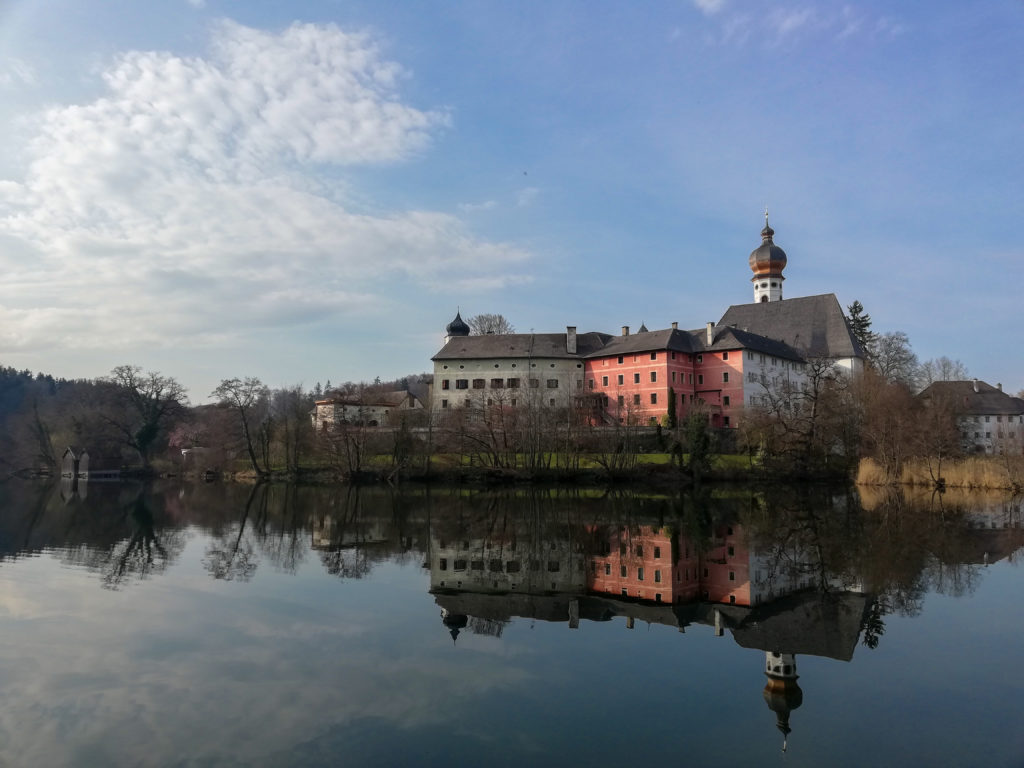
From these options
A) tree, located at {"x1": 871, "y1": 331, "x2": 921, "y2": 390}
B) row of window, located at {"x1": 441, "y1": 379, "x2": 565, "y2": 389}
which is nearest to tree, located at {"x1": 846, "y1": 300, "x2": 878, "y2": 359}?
tree, located at {"x1": 871, "y1": 331, "x2": 921, "y2": 390}

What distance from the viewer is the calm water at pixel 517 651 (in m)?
6.79

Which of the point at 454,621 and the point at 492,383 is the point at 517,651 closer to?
the point at 454,621

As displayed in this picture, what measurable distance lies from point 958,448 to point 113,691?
46215mm

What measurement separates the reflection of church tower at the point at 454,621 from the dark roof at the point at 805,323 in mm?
62293

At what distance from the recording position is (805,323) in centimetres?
7000

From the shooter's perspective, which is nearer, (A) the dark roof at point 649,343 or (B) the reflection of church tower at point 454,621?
(B) the reflection of church tower at point 454,621

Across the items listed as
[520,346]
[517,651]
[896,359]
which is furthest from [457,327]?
[517,651]

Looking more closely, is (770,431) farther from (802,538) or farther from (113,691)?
(113,691)

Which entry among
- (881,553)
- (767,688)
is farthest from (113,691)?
(881,553)

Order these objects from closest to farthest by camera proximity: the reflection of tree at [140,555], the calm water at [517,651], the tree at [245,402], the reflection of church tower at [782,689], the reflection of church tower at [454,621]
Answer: the calm water at [517,651]
the reflection of church tower at [782,689]
the reflection of church tower at [454,621]
the reflection of tree at [140,555]
the tree at [245,402]

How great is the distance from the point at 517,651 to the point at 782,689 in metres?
3.44

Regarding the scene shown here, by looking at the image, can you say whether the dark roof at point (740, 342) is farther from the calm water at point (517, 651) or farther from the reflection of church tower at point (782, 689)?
the reflection of church tower at point (782, 689)

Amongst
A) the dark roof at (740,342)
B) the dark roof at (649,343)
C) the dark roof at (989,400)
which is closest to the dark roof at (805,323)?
the dark roof at (740,342)

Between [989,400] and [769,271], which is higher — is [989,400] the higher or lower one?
the lower one
